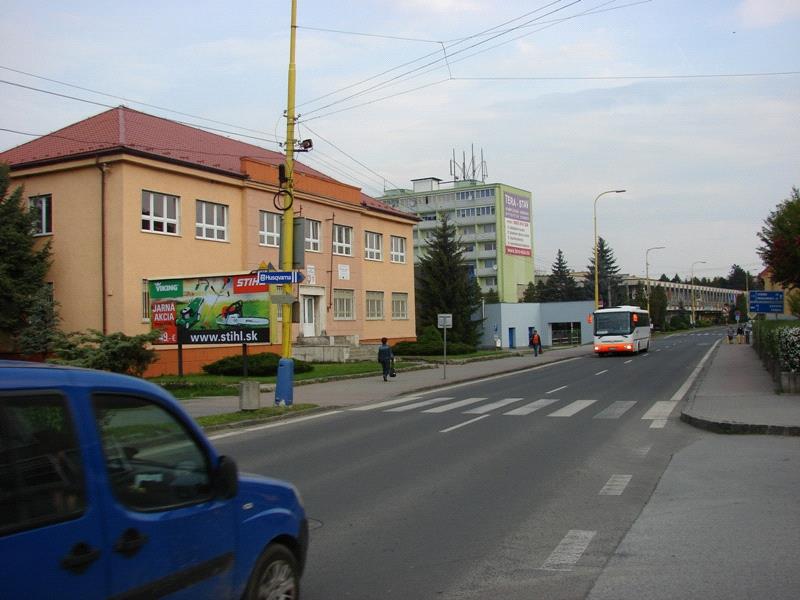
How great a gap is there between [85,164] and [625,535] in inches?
1180

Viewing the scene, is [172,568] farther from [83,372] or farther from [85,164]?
[85,164]

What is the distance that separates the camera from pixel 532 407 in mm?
18703

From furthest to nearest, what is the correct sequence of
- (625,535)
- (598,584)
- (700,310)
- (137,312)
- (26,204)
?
(700,310), (26,204), (137,312), (625,535), (598,584)

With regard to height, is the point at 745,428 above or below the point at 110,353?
below

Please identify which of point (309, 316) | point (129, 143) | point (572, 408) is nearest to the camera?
point (572, 408)

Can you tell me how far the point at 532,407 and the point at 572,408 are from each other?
952 millimetres

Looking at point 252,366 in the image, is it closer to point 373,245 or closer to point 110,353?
point 110,353

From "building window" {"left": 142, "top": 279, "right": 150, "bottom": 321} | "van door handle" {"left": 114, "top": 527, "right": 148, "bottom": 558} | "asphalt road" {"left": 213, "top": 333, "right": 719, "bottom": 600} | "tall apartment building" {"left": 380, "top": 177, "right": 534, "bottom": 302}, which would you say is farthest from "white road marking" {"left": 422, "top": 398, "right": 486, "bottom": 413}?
"tall apartment building" {"left": 380, "top": 177, "right": 534, "bottom": 302}

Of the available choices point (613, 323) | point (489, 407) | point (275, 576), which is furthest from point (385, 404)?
point (613, 323)

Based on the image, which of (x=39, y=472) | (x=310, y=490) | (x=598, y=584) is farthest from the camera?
(x=310, y=490)

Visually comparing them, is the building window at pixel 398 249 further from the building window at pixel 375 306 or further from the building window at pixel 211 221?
the building window at pixel 211 221

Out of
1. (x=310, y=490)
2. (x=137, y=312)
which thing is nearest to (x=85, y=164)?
(x=137, y=312)

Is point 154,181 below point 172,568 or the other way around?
the other way around

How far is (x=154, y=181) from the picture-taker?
32.8 metres
